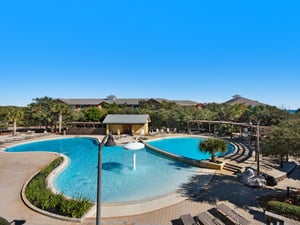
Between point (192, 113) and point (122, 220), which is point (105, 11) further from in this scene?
point (192, 113)

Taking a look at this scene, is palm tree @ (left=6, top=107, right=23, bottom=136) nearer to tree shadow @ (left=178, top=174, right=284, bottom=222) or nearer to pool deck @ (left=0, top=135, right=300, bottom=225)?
pool deck @ (left=0, top=135, right=300, bottom=225)

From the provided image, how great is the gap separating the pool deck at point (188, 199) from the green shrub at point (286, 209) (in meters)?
0.69

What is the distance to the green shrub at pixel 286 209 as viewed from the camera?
7.39m

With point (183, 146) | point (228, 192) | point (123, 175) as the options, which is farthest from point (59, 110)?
point (228, 192)

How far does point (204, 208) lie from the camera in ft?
29.5

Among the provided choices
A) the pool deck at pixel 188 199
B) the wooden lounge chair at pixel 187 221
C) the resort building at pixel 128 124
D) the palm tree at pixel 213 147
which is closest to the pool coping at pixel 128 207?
the pool deck at pixel 188 199

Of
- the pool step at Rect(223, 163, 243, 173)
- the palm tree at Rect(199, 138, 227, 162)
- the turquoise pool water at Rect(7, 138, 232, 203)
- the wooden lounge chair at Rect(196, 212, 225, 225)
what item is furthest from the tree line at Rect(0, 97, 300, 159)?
the wooden lounge chair at Rect(196, 212, 225, 225)

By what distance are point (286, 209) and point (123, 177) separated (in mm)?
9933

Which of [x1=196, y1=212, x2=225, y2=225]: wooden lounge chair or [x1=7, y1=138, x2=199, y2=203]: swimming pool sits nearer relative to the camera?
[x1=196, y1=212, x2=225, y2=225]: wooden lounge chair

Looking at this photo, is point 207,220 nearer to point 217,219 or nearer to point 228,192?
point 217,219

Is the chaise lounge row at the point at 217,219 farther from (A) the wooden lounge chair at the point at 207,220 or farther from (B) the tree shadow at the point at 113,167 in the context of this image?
(B) the tree shadow at the point at 113,167

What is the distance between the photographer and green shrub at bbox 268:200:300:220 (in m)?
7.39

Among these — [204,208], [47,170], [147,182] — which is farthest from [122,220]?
[47,170]

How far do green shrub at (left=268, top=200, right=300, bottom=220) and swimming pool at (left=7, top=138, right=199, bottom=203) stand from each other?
5.31 meters
